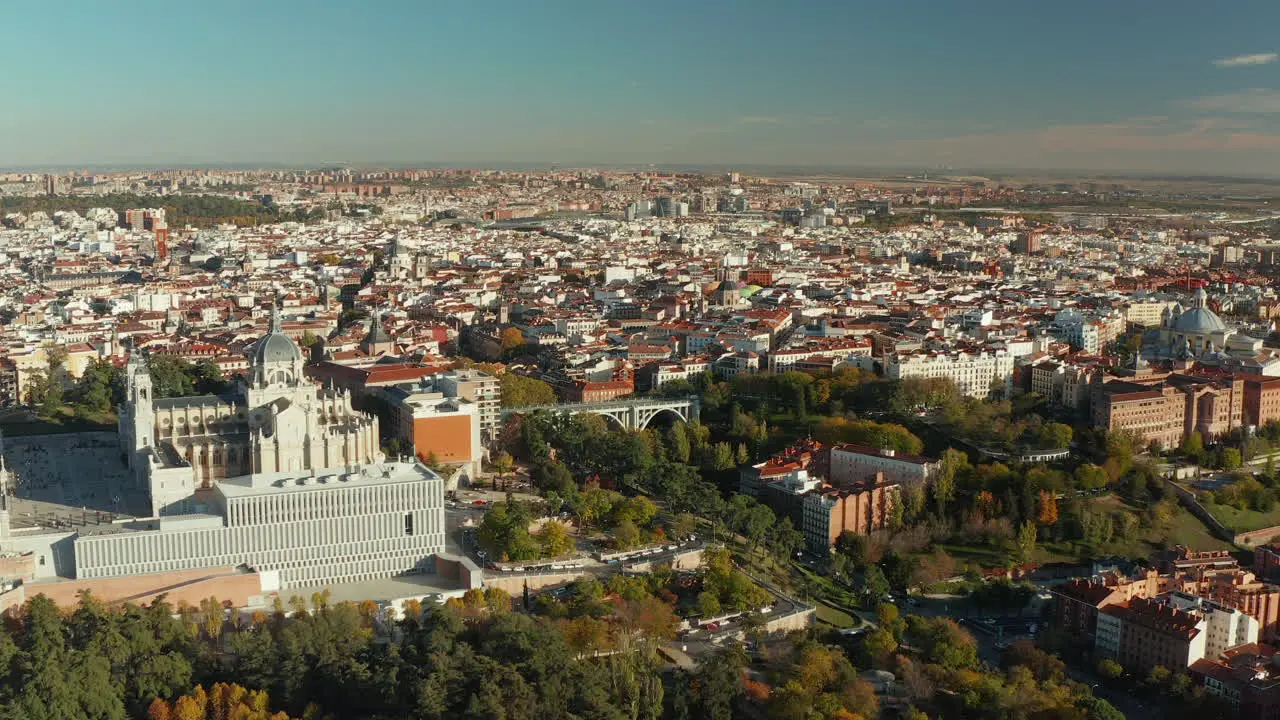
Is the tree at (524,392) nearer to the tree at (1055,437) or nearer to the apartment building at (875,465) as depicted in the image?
the apartment building at (875,465)

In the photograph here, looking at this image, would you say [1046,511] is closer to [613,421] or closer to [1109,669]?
[1109,669]

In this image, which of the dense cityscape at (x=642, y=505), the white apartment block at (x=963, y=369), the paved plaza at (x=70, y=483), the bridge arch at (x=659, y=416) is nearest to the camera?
the dense cityscape at (x=642, y=505)

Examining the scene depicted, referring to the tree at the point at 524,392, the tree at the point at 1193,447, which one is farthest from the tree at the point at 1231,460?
the tree at the point at 524,392

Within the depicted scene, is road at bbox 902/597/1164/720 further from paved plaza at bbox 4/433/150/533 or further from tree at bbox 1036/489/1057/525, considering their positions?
paved plaza at bbox 4/433/150/533

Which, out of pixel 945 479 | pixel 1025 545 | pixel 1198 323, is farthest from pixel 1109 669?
pixel 1198 323

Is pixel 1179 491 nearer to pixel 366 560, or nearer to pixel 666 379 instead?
pixel 666 379

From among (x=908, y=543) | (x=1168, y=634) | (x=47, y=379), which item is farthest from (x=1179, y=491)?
(x=47, y=379)
